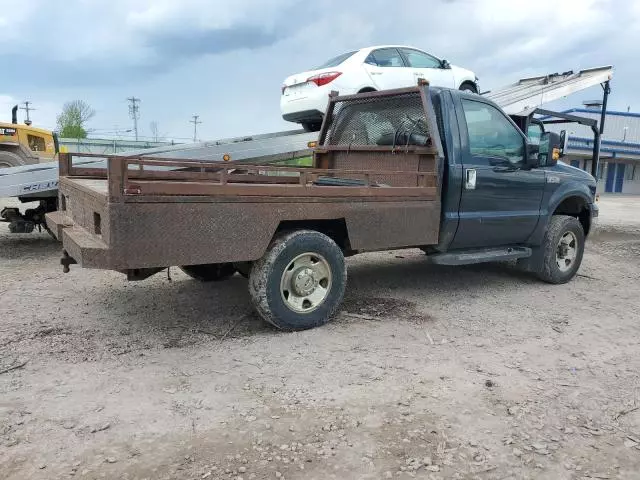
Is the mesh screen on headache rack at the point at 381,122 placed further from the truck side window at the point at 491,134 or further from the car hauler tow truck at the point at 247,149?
the car hauler tow truck at the point at 247,149

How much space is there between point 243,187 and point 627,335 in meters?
3.44

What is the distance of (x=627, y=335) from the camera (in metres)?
4.79

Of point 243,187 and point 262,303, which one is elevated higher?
point 243,187

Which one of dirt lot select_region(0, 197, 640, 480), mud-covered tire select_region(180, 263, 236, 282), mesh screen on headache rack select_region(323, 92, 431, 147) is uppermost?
mesh screen on headache rack select_region(323, 92, 431, 147)

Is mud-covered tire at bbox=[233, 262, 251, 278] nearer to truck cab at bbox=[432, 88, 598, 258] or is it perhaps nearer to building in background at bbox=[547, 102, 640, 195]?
truck cab at bbox=[432, 88, 598, 258]

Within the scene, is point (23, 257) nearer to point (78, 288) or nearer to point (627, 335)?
point (78, 288)

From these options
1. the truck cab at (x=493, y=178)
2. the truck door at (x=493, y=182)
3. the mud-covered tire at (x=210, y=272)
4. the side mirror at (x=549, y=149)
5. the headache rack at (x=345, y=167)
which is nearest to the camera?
the headache rack at (x=345, y=167)

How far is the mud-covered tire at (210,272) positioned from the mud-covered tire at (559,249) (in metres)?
3.53

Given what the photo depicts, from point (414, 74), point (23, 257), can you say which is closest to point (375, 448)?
point (23, 257)

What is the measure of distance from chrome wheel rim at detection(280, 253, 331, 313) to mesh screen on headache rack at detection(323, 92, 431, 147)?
1695 mm

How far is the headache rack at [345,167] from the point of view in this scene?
398cm

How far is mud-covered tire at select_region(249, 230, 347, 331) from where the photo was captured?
4312mm

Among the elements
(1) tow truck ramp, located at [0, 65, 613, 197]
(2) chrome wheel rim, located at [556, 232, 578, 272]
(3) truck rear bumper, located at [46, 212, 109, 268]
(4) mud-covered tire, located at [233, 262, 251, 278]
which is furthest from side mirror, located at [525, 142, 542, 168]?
(3) truck rear bumper, located at [46, 212, 109, 268]

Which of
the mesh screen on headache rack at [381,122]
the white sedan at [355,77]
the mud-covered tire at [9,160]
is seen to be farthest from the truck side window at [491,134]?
the mud-covered tire at [9,160]
